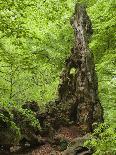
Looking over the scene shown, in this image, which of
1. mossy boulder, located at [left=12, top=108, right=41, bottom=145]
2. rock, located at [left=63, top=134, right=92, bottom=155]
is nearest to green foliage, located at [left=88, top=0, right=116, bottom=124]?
rock, located at [left=63, top=134, right=92, bottom=155]

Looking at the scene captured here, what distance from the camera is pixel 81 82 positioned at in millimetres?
13516

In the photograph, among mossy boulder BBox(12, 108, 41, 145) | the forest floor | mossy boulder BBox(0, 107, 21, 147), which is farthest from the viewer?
mossy boulder BBox(12, 108, 41, 145)

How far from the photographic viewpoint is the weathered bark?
1270 cm

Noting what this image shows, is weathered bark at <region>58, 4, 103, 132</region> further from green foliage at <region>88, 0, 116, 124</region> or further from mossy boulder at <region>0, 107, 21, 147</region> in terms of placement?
mossy boulder at <region>0, 107, 21, 147</region>

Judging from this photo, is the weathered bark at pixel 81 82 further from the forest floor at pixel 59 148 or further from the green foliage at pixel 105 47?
the green foliage at pixel 105 47

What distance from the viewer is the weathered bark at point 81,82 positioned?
12.7 meters

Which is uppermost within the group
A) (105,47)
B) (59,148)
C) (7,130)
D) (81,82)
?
(105,47)

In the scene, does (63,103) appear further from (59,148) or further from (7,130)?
(7,130)

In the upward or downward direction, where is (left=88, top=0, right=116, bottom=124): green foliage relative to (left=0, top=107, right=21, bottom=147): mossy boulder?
upward

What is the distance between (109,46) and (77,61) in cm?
465

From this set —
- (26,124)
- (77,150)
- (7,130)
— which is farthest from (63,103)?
(7,130)

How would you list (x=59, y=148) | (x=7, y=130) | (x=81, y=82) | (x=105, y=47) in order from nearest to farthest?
(x=7, y=130) < (x=59, y=148) < (x=81, y=82) < (x=105, y=47)

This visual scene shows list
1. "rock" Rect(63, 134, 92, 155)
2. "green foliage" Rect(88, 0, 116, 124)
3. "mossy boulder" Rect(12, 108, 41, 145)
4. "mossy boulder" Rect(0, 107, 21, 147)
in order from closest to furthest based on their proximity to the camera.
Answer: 1. "mossy boulder" Rect(0, 107, 21, 147)
2. "rock" Rect(63, 134, 92, 155)
3. "mossy boulder" Rect(12, 108, 41, 145)
4. "green foliage" Rect(88, 0, 116, 124)

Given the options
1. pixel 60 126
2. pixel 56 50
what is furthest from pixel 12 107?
pixel 56 50
